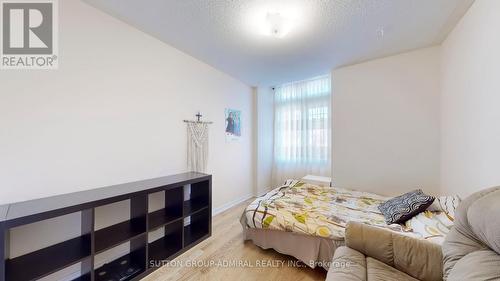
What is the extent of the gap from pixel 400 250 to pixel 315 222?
72 centimetres

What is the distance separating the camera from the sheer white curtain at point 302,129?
12.5 ft

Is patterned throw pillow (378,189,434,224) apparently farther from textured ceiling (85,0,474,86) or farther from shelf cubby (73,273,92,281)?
shelf cubby (73,273,92,281)

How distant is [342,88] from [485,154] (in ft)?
6.53

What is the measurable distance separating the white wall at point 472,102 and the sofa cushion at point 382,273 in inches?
42.6

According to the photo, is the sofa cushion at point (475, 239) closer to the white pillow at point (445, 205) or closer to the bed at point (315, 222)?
the bed at point (315, 222)

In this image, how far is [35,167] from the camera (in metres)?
1.47

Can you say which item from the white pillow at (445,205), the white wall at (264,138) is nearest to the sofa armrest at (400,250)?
the white pillow at (445,205)

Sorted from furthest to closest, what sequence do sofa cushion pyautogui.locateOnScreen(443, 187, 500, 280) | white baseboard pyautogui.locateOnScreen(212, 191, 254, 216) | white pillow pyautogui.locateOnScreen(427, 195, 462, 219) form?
white baseboard pyautogui.locateOnScreen(212, 191, 254, 216)
white pillow pyautogui.locateOnScreen(427, 195, 462, 219)
sofa cushion pyautogui.locateOnScreen(443, 187, 500, 280)

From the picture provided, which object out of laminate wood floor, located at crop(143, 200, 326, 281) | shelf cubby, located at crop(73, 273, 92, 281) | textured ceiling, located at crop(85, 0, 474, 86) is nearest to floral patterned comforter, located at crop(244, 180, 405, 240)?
laminate wood floor, located at crop(143, 200, 326, 281)

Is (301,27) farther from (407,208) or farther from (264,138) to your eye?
(264,138)

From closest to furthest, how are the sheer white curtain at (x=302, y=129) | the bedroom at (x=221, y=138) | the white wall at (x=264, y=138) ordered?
the bedroom at (x=221, y=138)
the sheer white curtain at (x=302, y=129)
the white wall at (x=264, y=138)

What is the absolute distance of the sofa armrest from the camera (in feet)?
3.76

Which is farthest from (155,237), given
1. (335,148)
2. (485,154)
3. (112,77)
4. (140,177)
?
(485,154)

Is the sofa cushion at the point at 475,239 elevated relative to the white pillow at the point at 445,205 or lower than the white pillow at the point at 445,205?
elevated
